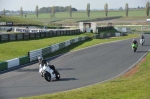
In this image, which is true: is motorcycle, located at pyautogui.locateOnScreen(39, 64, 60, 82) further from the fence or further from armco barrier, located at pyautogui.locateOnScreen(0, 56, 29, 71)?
the fence

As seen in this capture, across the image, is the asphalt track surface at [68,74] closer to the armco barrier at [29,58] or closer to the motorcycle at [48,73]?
the motorcycle at [48,73]

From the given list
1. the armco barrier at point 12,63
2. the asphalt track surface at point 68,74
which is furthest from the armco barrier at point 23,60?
the asphalt track surface at point 68,74

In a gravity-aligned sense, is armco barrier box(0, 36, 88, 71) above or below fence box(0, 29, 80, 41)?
below

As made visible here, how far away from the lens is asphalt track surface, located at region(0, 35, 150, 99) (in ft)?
58.2

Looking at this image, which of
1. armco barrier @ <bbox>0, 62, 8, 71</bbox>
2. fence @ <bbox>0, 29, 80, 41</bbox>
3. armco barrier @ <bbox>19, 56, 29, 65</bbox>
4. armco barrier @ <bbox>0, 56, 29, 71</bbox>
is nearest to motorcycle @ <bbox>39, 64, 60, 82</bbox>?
armco barrier @ <bbox>0, 62, 8, 71</bbox>

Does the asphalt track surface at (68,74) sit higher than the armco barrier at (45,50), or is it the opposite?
the armco barrier at (45,50)

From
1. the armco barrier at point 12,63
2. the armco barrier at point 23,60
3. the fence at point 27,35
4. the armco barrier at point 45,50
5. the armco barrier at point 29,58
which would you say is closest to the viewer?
the armco barrier at point 12,63

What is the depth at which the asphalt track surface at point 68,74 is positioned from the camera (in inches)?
699

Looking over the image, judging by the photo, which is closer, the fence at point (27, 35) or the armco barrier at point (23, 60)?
the armco barrier at point (23, 60)

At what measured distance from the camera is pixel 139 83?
1750 centimetres

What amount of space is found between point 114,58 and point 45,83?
14.6 m

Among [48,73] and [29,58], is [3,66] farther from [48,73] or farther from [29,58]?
[48,73]

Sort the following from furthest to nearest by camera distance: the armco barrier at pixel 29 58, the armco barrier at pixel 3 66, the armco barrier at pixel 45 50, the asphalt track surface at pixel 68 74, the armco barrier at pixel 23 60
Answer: the armco barrier at pixel 45 50
the armco barrier at pixel 23 60
the armco barrier at pixel 29 58
the armco barrier at pixel 3 66
the asphalt track surface at pixel 68 74

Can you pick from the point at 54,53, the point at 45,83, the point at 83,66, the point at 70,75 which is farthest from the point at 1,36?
the point at 45,83
